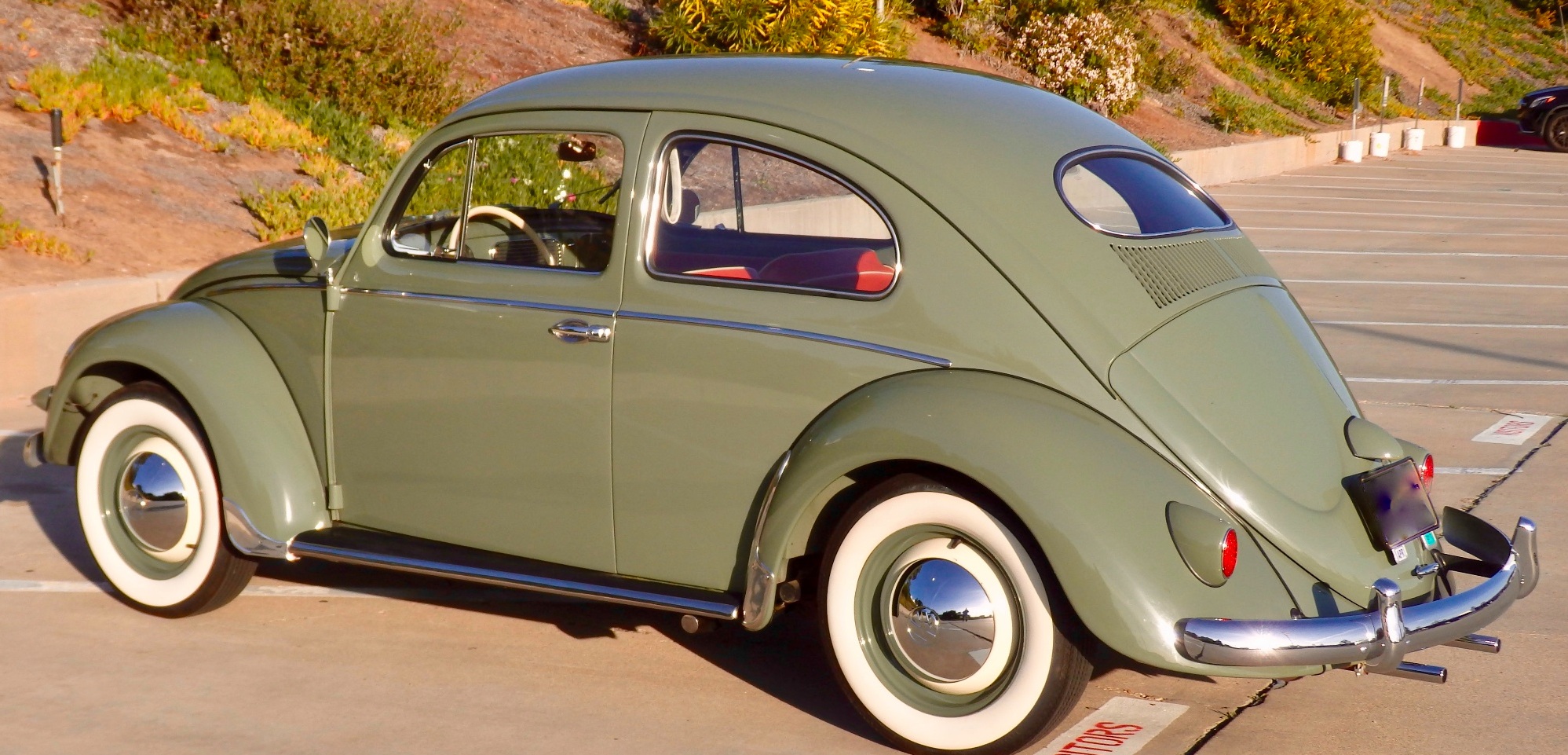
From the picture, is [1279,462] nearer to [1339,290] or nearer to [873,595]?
[873,595]

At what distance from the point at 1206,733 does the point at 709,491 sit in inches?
58.8

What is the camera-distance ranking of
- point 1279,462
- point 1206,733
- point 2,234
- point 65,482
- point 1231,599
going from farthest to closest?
point 2,234
point 65,482
point 1206,733
point 1279,462
point 1231,599

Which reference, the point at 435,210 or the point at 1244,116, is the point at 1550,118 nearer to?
the point at 1244,116

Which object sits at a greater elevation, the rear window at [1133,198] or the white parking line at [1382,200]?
the rear window at [1133,198]

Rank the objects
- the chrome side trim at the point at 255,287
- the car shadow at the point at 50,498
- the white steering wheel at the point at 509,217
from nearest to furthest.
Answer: the white steering wheel at the point at 509,217 → the chrome side trim at the point at 255,287 → the car shadow at the point at 50,498

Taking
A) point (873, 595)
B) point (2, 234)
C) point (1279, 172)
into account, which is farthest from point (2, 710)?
point (1279, 172)

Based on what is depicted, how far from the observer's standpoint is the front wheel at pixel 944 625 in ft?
12.2

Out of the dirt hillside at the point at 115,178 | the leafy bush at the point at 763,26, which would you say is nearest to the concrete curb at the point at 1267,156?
the leafy bush at the point at 763,26

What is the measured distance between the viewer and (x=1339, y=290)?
12.9 meters

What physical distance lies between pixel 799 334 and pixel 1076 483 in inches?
33.2

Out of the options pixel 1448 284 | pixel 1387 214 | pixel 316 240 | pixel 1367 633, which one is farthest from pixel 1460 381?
pixel 1387 214

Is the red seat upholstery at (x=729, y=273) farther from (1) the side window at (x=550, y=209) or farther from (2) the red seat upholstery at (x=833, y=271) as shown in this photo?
(1) the side window at (x=550, y=209)

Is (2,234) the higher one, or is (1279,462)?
(1279,462)

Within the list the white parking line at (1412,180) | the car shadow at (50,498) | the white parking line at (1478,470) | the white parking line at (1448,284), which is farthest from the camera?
the white parking line at (1412,180)
